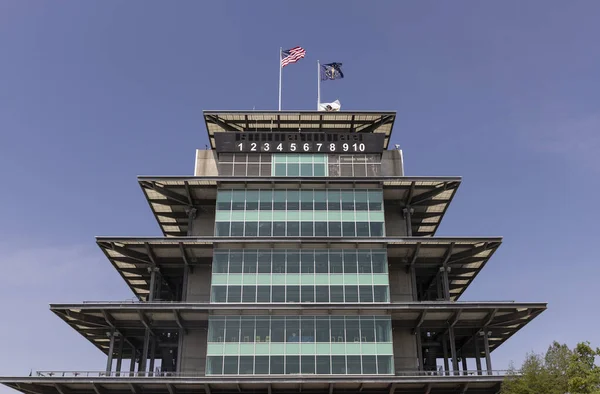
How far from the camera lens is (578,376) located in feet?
155

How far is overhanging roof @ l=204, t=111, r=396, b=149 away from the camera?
2648 inches

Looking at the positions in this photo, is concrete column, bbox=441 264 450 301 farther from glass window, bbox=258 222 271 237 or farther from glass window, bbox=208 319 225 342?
glass window, bbox=208 319 225 342

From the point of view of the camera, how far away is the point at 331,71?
71.1 m

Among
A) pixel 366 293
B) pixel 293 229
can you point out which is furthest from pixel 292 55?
pixel 366 293

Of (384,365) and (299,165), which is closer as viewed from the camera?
(384,365)

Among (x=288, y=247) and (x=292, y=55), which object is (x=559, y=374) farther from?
(x=292, y=55)

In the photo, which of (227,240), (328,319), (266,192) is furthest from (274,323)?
(266,192)

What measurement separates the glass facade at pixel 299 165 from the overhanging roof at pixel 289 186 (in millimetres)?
1052

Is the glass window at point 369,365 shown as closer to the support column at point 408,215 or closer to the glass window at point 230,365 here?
the glass window at point 230,365

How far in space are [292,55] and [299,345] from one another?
31.5 meters

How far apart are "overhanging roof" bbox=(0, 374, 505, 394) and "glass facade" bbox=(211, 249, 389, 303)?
280 inches

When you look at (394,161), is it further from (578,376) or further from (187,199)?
(578,376)

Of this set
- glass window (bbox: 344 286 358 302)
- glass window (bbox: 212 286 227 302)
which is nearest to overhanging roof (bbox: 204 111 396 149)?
glass window (bbox: 212 286 227 302)

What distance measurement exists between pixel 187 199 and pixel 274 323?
16763mm
